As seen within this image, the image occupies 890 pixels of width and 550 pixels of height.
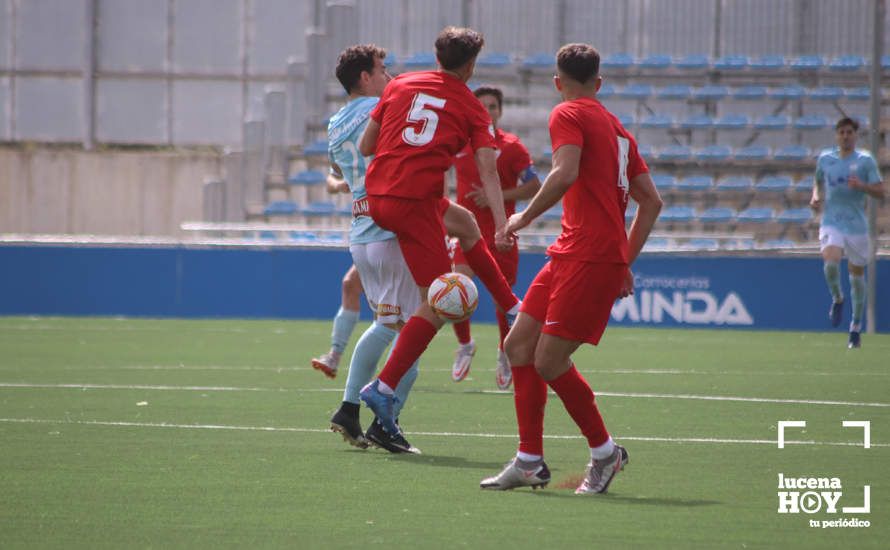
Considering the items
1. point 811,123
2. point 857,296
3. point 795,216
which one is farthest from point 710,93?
point 857,296

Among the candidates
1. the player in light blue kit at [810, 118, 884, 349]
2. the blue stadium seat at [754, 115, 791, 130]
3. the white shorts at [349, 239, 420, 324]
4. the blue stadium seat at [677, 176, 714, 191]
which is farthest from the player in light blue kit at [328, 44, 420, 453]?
the blue stadium seat at [754, 115, 791, 130]

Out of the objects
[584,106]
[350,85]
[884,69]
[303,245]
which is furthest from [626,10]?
[584,106]

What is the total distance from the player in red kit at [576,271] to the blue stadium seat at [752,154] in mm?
19795

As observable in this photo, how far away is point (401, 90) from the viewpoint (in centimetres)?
798

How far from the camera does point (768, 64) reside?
2733 cm

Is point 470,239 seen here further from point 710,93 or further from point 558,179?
point 710,93

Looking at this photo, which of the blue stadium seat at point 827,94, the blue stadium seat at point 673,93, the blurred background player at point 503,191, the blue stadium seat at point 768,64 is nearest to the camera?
the blurred background player at point 503,191

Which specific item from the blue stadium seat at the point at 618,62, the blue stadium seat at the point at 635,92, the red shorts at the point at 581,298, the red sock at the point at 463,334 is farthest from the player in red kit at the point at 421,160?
the blue stadium seat at the point at 618,62

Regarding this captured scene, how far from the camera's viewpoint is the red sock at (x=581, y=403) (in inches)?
266

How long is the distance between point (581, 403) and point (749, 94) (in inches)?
828

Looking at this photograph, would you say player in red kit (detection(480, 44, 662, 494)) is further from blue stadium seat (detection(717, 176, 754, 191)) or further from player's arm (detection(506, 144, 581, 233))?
blue stadium seat (detection(717, 176, 754, 191))

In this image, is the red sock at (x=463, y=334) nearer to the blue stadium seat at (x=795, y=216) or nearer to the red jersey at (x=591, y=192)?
the red jersey at (x=591, y=192)

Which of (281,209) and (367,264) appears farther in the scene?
(281,209)

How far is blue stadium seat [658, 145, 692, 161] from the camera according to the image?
85.8 feet
